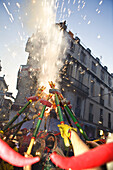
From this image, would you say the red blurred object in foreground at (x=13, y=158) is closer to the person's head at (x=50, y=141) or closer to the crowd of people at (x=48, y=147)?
the crowd of people at (x=48, y=147)

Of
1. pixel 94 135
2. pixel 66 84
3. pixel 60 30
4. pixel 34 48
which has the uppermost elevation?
pixel 60 30

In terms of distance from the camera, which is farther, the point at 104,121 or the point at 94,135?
the point at 104,121

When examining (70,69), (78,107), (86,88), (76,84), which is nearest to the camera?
(76,84)

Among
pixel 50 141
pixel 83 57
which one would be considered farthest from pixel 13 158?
pixel 83 57

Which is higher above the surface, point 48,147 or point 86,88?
point 86,88

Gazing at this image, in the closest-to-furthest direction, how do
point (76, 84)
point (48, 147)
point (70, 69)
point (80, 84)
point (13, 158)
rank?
point (13, 158)
point (48, 147)
point (76, 84)
point (70, 69)
point (80, 84)

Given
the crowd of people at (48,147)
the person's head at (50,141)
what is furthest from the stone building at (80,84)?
the person's head at (50,141)

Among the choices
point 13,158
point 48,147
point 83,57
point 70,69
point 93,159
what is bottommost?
point 48,147

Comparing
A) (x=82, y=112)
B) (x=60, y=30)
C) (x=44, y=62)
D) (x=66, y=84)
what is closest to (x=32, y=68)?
(x=44, y=62)

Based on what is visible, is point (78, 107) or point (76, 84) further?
point (78, 107)

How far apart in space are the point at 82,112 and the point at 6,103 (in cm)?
2314

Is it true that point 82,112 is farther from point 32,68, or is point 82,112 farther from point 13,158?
point 13,158

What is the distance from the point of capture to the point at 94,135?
617 inches

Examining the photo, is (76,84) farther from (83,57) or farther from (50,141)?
(50,141)
